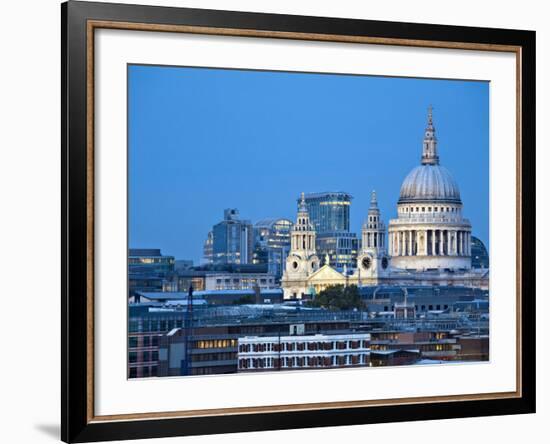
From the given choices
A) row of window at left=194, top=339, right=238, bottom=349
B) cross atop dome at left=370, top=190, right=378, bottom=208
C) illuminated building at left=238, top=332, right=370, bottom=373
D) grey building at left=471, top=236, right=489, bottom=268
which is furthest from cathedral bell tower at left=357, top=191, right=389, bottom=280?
row of window at left=194, top=339, right=238, bottom=349

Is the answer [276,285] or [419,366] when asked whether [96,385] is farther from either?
[419,366]

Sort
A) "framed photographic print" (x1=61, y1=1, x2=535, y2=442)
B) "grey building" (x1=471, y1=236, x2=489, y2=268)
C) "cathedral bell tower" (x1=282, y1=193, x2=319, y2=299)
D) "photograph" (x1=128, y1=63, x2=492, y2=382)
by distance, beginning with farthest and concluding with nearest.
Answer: "grey building" (x1=471, y1=236, x2=489, y2=268) → "cathedral bell tower" (x1=282, y1=193, x2=319, y2=299) → "photograph" (x1=128, y1=63, x2=492, y2=382) → "framed photographic print" (x1=61, y1=1, x2=535, y2=442)

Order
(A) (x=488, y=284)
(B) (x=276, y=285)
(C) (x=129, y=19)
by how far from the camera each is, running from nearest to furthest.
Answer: (C) (x=129, y=19) → (B) (x=276, y=285) → (A) (x=488, y=284)

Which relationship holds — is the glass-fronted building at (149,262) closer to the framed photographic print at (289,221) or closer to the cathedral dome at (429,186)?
the framed photographic print at (289,221)

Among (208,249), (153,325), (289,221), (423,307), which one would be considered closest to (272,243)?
(289,221)

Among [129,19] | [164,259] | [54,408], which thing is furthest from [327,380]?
[129,19]

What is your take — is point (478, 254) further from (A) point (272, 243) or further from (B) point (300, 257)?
(A) point (272, 243)

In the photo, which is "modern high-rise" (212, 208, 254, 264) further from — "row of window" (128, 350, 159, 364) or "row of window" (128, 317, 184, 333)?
"row of window" (128, 350, 159, 364)
